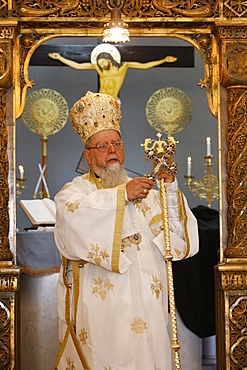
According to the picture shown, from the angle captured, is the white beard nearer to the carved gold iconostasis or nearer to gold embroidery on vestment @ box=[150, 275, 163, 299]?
gold embroidery on vestment @ box=[150, 275, 163, 299]

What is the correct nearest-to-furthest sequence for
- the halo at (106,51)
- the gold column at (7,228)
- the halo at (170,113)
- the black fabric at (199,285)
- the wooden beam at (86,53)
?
the gold column at (7,228)
the black fabric at (199,285)
the halo at (106,51)
the wooden beam at (86,53)
the halo at (170,113)

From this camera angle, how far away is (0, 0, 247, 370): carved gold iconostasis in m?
6.39

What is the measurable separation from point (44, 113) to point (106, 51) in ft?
2.94

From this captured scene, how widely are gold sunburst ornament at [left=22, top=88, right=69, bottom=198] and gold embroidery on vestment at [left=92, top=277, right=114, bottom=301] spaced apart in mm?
4488

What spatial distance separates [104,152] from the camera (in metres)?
5.90

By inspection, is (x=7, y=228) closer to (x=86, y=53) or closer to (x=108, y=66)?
(x=108, y=66)

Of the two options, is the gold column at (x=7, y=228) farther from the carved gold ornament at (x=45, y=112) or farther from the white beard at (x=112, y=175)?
the carved gold ornament at (x=45, y=112)

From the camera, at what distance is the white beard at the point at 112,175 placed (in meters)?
5.88

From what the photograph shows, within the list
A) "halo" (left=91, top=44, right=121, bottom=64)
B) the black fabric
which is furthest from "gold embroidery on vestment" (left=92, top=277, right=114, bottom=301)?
"halo" (left=91, top=44, right=121, bottom=64)

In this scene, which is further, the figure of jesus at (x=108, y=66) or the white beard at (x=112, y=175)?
the figure of jesus at (x=108, y=66)

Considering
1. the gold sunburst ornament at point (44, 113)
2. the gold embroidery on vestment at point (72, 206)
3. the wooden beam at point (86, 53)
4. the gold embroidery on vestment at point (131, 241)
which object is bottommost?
the gold embroidery on vestment at point (131, 241)

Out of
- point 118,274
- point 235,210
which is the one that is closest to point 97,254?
Answer: point 118,274

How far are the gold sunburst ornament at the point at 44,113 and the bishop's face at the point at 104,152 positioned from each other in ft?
13.8

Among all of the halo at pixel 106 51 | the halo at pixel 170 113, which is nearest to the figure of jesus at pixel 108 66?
the halo at pixel 106 51
